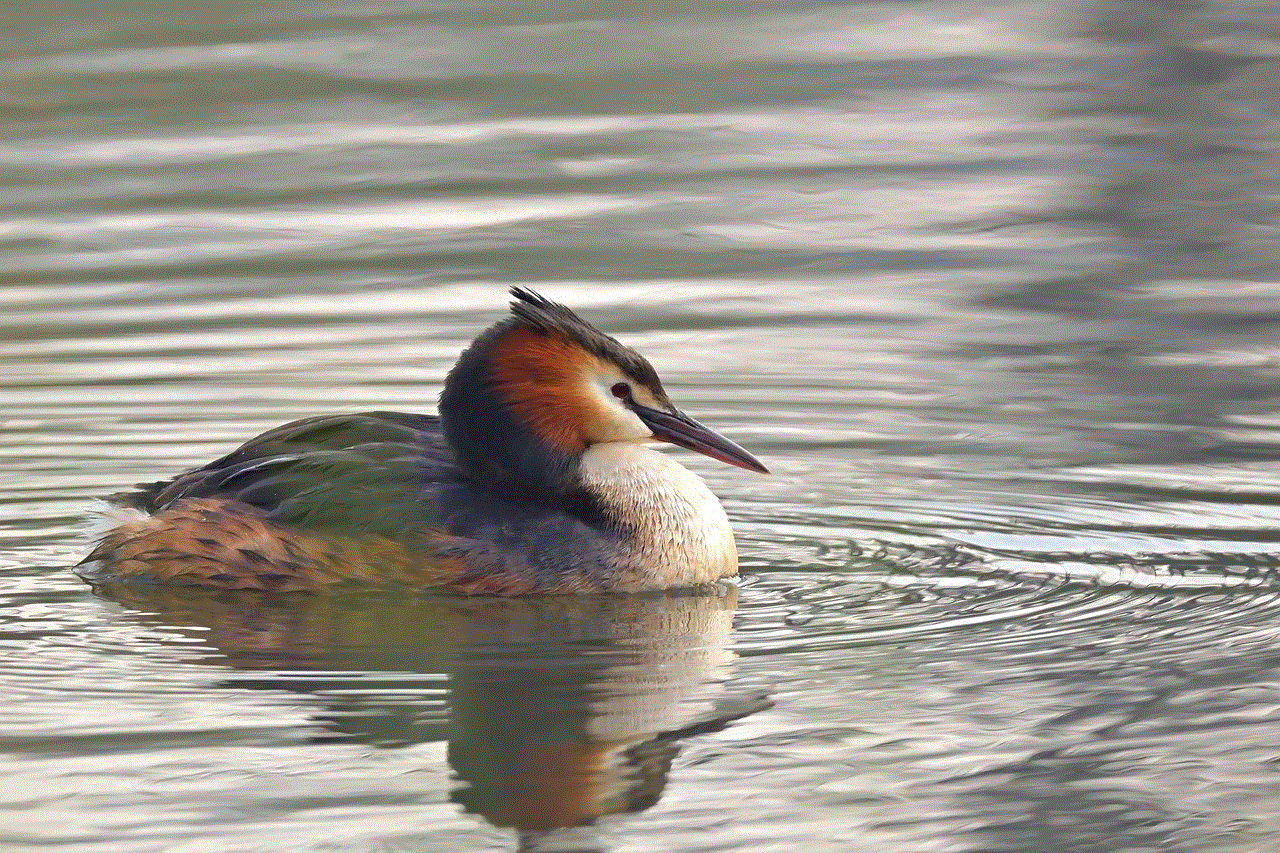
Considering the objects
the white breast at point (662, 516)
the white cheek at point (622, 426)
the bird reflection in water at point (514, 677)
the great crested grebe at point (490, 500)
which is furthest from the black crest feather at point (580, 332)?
the bird reflection in water at point (514, 677)

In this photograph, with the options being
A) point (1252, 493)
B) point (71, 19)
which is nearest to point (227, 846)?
point (1252, 493)

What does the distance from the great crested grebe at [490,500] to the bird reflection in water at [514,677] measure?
9 centimetres

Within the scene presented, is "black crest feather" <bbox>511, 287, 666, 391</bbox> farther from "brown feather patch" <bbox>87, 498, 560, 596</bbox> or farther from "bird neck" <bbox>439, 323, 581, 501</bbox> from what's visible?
"brown feather patch" <bbox>87, 498, 560, 596</bbox>

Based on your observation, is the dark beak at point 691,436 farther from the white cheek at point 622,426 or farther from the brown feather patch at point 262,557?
the brown feather patch at point 262,557

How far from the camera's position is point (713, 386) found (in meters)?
10.5

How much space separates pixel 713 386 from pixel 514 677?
156 inches

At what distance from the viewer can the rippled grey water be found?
584 centimetres

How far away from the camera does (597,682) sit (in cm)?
666

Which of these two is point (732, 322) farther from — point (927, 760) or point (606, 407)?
point (927, 760)

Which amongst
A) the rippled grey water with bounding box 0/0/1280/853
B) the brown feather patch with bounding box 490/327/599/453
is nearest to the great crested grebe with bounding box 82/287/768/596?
the brown feather patch with bounding box 490/327/599/453

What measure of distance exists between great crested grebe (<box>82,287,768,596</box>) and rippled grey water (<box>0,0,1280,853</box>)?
0.48 ft

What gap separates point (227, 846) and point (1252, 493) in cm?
453

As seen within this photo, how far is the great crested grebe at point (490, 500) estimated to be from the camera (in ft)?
25.4

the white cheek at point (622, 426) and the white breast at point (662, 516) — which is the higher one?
the white cheek at point (622, 426)
